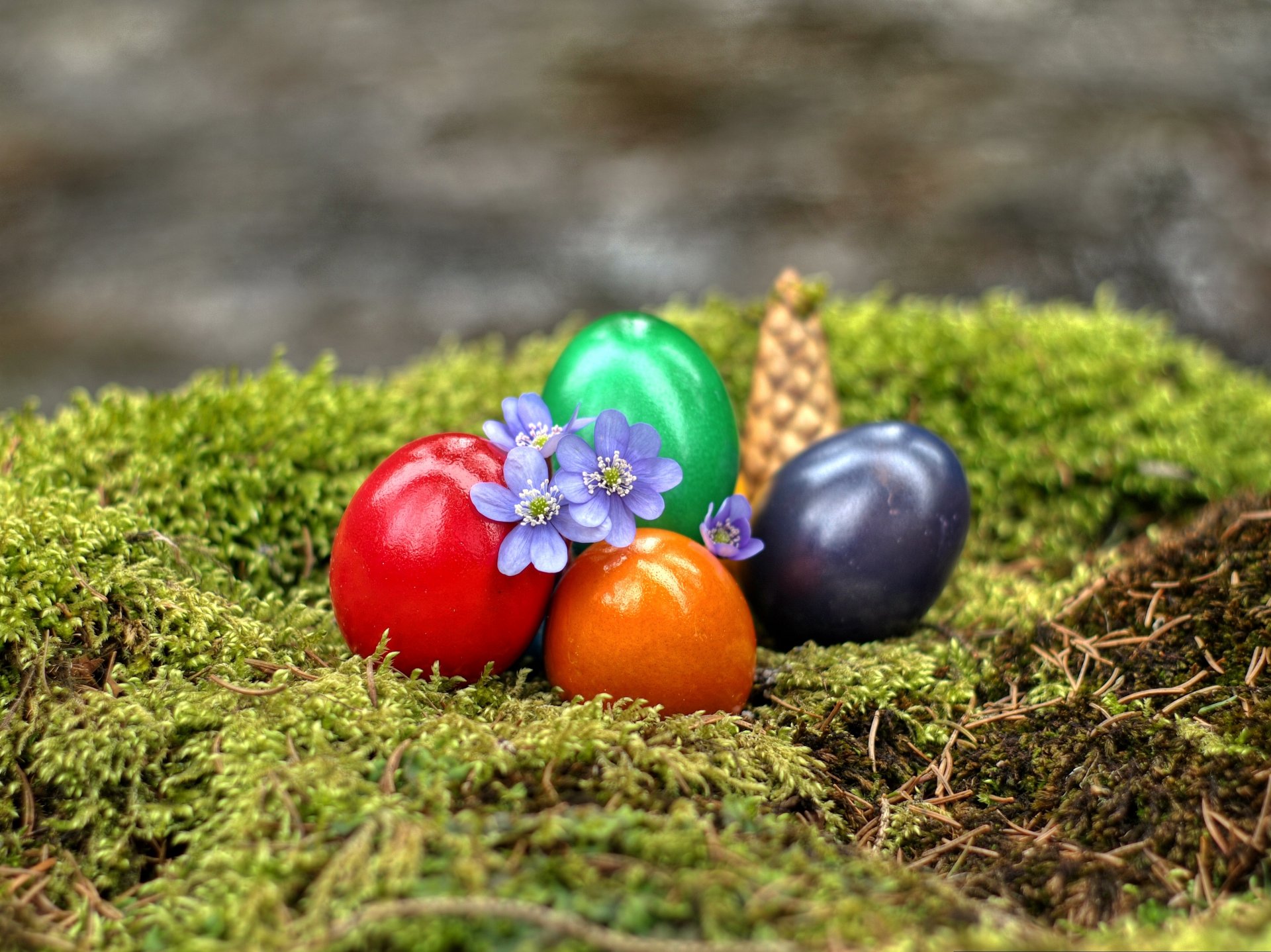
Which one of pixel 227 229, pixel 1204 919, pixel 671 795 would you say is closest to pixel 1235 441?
pixel 1204 919

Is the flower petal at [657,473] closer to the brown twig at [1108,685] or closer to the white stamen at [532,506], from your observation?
the white stamen at [532,506]

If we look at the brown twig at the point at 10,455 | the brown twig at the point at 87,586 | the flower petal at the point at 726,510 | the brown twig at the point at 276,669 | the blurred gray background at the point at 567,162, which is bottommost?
the brown twig at the point at 276,669

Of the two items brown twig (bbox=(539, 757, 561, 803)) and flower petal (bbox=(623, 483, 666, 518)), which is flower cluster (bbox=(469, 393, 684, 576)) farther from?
brown twig (bbox=(539, 757, 561, 803))

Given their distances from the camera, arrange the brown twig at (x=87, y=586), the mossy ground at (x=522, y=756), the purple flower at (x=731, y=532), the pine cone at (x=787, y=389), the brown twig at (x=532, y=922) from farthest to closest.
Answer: the pine cone at (x=787, y=389) < the purple flower at (x=731, y=532) < the brown twig at (x=87, y=586) < the mossy ground at (x=522, y=756) < the brown twig at (x=532, y=922)

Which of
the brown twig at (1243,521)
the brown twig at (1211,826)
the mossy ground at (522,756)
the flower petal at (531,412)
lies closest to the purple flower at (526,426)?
the flower petal at (531,412)

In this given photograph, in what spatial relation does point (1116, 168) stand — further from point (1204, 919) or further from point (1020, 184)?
point (1204, 919)

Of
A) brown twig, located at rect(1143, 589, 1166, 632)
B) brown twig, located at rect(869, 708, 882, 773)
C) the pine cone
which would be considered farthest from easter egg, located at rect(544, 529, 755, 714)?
the pine cone
